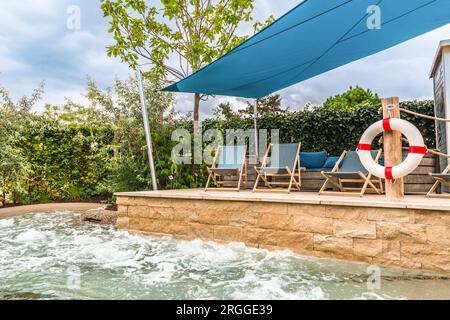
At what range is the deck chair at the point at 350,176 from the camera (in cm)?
440

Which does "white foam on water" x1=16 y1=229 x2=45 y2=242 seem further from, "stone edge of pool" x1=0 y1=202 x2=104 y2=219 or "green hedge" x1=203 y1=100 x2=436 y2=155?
"green hedge" x1=203 y1=100 x2=436 y2=155

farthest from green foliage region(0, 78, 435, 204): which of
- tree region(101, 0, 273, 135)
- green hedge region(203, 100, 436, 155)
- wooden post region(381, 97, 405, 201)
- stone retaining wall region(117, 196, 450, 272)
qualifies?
wooden post region(381, 97, 405, 201)

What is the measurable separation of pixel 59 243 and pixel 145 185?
2.60 meters

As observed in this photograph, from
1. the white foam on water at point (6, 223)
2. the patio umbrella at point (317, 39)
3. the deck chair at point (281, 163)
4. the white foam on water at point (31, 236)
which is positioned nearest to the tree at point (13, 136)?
the white foam on water at point (6, 223)

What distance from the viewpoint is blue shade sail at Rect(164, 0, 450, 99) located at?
3658mm

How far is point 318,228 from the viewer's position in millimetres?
3662

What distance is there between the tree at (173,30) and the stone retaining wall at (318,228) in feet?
11.3

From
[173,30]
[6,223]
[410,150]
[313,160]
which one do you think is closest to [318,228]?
[410,150]

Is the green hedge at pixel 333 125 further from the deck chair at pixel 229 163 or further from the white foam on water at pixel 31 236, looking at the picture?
the white foam on water at pixel 31 236

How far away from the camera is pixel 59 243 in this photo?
470cm

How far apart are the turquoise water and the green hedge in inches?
174
